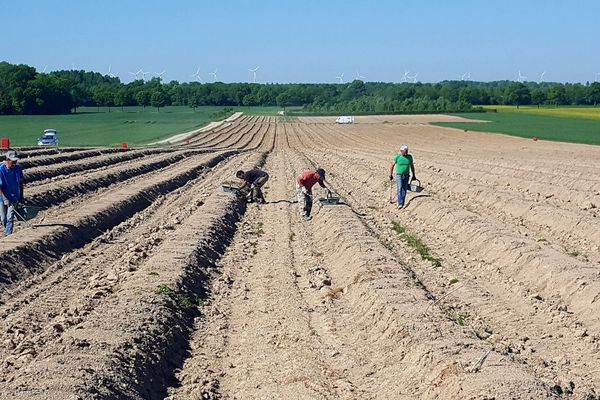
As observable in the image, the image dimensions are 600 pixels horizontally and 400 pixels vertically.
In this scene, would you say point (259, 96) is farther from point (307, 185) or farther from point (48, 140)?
point (307, 185)

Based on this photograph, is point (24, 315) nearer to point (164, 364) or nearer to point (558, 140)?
point (164, 364)

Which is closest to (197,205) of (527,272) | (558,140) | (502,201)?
A: (502,201)

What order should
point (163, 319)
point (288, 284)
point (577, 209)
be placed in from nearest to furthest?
point (163, 319), point (288, 284), point (577, 209)

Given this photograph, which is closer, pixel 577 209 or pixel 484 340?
pixel 484 340

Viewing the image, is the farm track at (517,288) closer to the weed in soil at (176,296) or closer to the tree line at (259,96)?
the weed in soil at (176,296)

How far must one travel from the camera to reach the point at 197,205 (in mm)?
23531

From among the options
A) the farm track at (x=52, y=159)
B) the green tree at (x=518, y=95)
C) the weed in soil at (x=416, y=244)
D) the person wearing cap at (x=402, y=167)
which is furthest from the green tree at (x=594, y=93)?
the weed in soil at (x=416, y=244)

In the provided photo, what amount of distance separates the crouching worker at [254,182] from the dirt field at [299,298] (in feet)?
1.89

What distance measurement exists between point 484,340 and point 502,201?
42.2 feet

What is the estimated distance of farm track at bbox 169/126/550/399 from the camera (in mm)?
8758

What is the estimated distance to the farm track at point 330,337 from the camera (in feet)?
28.7

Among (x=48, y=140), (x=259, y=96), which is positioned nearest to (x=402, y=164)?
(x=48, y=140)

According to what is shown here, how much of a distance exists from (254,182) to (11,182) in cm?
900

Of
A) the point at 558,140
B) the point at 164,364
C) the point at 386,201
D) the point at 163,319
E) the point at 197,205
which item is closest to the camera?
the point at 164,364
